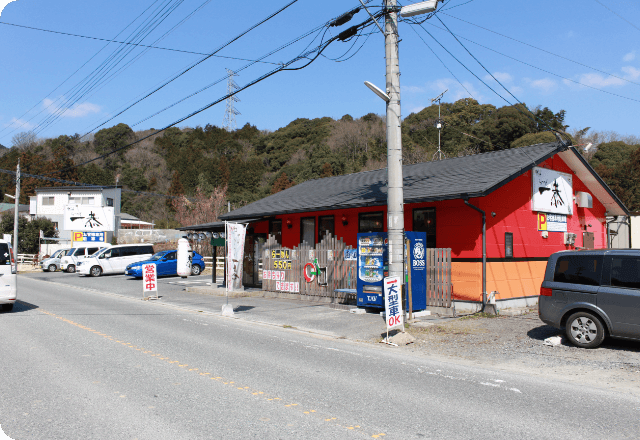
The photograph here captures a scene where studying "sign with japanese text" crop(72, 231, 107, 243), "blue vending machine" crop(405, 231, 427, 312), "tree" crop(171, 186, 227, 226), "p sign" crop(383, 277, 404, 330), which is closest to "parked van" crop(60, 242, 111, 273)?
"sign with japanese text" crop(72, 231, 107, 243)

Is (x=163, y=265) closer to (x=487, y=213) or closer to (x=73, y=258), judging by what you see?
(x=73, y=258)

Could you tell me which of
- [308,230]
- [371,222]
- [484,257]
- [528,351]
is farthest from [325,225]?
[528,351]

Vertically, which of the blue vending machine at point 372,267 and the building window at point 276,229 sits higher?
the building window at point 276,229

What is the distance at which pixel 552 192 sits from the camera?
16.7 meters

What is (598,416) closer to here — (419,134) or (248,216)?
(248,216)

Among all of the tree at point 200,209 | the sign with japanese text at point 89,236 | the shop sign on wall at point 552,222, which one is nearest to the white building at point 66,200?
the sign with japanese text at point 89,236

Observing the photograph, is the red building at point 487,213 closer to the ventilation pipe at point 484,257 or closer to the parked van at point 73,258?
the ventilation pipe at point 484,257

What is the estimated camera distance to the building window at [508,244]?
14430 millimetres

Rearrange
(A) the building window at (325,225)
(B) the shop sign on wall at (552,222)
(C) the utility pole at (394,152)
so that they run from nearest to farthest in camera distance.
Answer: (C) the utility pole at (394,152) < (B) the shop sign on wall at (552,222) < (A) the building window at (325,225)

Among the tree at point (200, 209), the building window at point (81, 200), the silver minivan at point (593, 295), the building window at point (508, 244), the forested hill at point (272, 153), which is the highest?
the forested hill at point (272, 153)

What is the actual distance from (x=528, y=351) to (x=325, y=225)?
34.9 ft

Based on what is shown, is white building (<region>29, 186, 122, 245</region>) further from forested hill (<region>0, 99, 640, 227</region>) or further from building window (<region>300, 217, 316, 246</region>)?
building window (<region>300, 217, 316, 246</region>)

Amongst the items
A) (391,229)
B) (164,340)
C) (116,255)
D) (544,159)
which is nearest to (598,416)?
(391,229)

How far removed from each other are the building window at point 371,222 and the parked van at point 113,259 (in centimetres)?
1987
